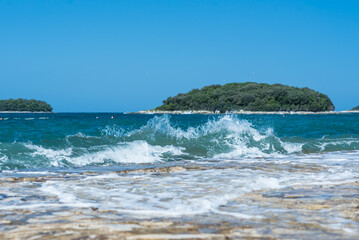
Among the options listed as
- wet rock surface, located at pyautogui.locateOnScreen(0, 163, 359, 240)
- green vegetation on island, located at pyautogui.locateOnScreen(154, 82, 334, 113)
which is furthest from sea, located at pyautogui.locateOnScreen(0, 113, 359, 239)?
green vegetation on island, located at pyautogui.locateOnScreen(154, 82, 334, 113)

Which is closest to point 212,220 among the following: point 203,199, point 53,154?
point 203,199

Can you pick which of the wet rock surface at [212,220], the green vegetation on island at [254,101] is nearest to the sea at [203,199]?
the wet rock surface at [212,220]

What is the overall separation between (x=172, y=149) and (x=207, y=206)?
8761 mm

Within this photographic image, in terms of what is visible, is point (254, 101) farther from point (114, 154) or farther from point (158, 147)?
point (114, 154)

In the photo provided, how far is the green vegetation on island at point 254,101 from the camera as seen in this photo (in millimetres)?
138125

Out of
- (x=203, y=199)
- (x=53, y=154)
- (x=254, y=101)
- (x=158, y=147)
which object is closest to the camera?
(x=203, y=199)

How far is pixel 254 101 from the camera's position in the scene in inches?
5576

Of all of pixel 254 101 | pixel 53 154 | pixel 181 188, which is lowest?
pixel 53 154

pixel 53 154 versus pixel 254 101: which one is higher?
pixel 254 101

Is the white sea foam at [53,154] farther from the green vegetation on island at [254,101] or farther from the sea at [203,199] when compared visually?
the green vegetation on island at [254,101]

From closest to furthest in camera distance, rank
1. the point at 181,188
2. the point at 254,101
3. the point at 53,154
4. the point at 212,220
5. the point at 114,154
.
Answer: the point at 212,220 → the point at 181,188 → the point at 53,154 → the point at 114,154 → the point at 254,101

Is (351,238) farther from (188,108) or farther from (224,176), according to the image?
(188,108)

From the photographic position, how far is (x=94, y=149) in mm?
12086

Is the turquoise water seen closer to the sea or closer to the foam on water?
the sea
